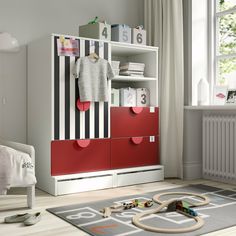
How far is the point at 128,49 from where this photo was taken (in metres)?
3.76

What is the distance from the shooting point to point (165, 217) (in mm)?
2463

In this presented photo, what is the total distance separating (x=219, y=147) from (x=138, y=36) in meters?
1.38

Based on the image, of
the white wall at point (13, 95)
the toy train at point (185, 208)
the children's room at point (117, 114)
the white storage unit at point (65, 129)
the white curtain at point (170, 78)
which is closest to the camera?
the toy train at point (185, 208)

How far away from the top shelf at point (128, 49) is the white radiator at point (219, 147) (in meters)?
0.92

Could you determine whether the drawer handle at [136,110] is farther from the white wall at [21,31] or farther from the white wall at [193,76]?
the white wall at [21,31]

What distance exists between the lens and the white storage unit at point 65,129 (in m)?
3.17

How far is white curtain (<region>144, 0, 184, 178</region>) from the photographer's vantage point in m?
3.87

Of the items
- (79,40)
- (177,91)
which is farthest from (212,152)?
(79,40)

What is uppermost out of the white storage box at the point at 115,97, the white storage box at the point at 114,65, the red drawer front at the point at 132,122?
the white storage box at the point at 114,65

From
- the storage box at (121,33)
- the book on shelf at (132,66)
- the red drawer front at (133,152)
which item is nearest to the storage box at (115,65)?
the book on shelf at (132,66)

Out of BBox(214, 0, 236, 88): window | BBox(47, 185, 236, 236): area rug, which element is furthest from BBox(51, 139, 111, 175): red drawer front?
BBox(214, 0, 236, 88): window

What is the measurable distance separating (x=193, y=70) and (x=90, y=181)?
162 centimetres

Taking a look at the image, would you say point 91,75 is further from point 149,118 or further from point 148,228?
point 148,228

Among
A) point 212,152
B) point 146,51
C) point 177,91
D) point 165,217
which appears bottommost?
point 165,217
